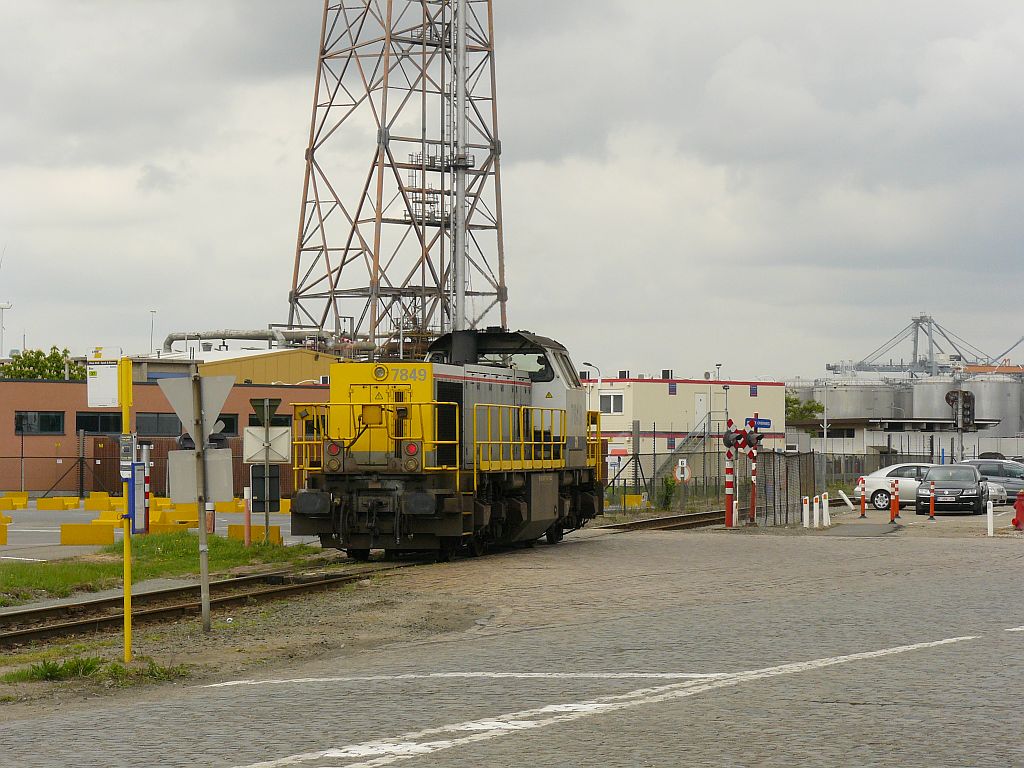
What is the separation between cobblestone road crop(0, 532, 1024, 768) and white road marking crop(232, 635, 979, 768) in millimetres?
25

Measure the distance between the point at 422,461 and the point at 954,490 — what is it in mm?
23294

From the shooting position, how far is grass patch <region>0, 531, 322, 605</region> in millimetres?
19016

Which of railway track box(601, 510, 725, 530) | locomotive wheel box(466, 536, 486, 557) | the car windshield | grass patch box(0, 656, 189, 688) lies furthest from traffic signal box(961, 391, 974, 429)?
grass patch box(0, 656, 189, 688)

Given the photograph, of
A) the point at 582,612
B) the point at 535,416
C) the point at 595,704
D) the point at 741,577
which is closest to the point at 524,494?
the point at 535,416

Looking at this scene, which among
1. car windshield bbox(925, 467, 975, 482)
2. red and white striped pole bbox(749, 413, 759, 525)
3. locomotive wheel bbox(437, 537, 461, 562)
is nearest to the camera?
locomotive wheel bbox(437, 537, 461, 562)

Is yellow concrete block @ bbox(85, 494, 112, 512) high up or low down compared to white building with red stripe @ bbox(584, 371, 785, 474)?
down

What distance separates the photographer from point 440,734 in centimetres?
826

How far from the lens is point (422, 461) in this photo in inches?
838

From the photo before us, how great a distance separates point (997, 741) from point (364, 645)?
7.06 m

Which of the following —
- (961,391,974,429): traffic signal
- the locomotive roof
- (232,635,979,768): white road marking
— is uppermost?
the locomotive roof

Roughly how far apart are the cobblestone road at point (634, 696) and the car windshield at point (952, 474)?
2393cm

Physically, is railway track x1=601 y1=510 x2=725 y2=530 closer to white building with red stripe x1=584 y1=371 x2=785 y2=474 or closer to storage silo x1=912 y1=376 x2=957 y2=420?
white building with red stripe x1=584 y1=371 x2=785 y2=474

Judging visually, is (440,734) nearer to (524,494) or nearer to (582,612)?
(582,612)

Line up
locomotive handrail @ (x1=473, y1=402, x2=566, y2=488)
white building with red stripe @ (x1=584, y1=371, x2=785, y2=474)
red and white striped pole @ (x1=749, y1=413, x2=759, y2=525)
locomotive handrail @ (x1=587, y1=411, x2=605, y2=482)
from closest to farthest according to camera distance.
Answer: locomotive handrail @ (x1=473, y1=402, x2=566, y2=488) < locomotive handrail @ (x1=587, y1=411, x2=605, y2=482) < red and white striped pole @ (x1=749, y1=413, x2=759, y2=525) < white building with red stripe @ (x1=584, y1=371, x2=785, y2=474)
